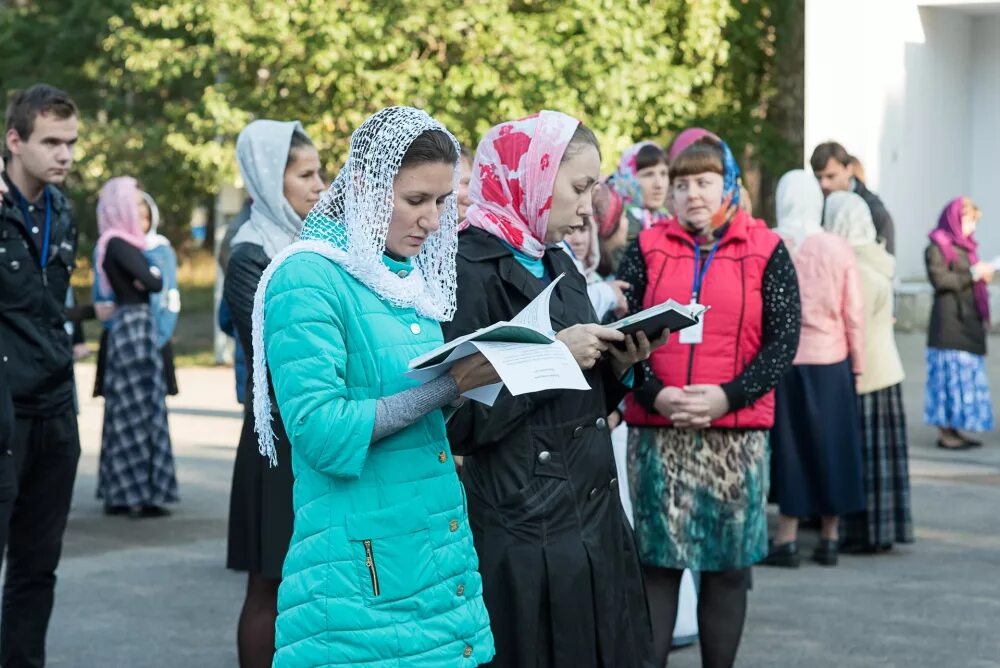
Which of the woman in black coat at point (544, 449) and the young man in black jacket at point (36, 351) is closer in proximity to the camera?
the woman in black coat at point (544, 449)

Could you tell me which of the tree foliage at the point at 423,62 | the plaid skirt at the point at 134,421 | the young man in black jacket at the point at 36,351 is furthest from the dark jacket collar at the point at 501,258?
the tree foliage at the point at 423,62

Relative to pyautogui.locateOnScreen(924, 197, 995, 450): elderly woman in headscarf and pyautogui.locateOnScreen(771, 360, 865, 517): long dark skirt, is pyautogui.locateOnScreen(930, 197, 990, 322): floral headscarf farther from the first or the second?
pyautogui.locateOnScreen(771, 360, 865, 517): long dark skirt

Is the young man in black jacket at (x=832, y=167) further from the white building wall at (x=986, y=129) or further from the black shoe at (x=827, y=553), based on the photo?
the white building wall at (x=986, y=129)

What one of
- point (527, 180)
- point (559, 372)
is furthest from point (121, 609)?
point (559, 372)

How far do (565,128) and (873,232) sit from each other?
470cm

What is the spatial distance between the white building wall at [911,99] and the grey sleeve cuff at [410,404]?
1724cm

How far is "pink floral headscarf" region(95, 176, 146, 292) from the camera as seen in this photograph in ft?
32.8

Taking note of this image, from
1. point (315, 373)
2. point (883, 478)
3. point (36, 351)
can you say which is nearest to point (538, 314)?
point (315, 373)

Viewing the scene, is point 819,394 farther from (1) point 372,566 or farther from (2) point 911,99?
(2) point 911,99

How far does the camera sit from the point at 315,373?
10.6ft

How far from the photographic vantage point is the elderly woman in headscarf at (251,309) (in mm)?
4945

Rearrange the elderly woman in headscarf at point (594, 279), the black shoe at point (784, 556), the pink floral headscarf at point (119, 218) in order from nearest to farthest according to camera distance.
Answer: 1. the elderly woman in headscarf at point (594, 279)
2. the black shoe at point (784, 556)
3. the pink floral headscarf at point (119, 218)

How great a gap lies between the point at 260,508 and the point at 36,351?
2.89 ft

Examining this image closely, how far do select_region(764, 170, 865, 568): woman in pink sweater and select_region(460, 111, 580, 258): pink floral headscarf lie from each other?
402 cm
